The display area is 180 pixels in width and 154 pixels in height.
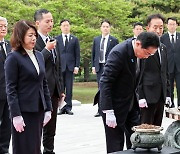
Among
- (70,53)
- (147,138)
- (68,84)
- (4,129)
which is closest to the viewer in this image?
(147,138)

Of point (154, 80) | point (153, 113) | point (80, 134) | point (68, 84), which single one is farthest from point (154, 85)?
point (68, 84)

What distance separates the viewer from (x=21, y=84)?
442 cm

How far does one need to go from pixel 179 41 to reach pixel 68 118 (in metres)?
3.06

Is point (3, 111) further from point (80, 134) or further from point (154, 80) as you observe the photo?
point (154, 80)

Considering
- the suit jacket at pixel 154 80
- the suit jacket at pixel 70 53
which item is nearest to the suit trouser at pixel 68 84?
the suit jacket at pixel 70 53

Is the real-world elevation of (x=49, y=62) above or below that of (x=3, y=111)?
above

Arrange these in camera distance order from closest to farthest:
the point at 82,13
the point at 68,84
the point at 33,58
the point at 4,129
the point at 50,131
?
the point at 33,58
the point at 50,131
the point at 4,129
the point at 68,84
the point at 82,13

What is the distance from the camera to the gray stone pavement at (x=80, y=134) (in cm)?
646

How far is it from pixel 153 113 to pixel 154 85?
1.12 feet

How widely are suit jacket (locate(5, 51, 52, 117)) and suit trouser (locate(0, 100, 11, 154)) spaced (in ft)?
5.38

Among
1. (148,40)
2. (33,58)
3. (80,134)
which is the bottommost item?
(80,134)

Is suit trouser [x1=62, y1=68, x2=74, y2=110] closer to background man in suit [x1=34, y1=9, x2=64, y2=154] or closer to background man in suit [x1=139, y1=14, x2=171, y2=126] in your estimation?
background man in suit [x1=34, y1=9, x2=64, y2=154]

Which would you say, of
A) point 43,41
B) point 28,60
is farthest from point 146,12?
point 28,60

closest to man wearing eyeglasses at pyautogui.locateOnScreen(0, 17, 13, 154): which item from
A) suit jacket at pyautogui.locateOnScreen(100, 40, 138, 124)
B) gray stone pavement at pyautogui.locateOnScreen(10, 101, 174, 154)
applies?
gray stone pavement at pyautogui.locateOnScreen(10, 101, 174, 154)
